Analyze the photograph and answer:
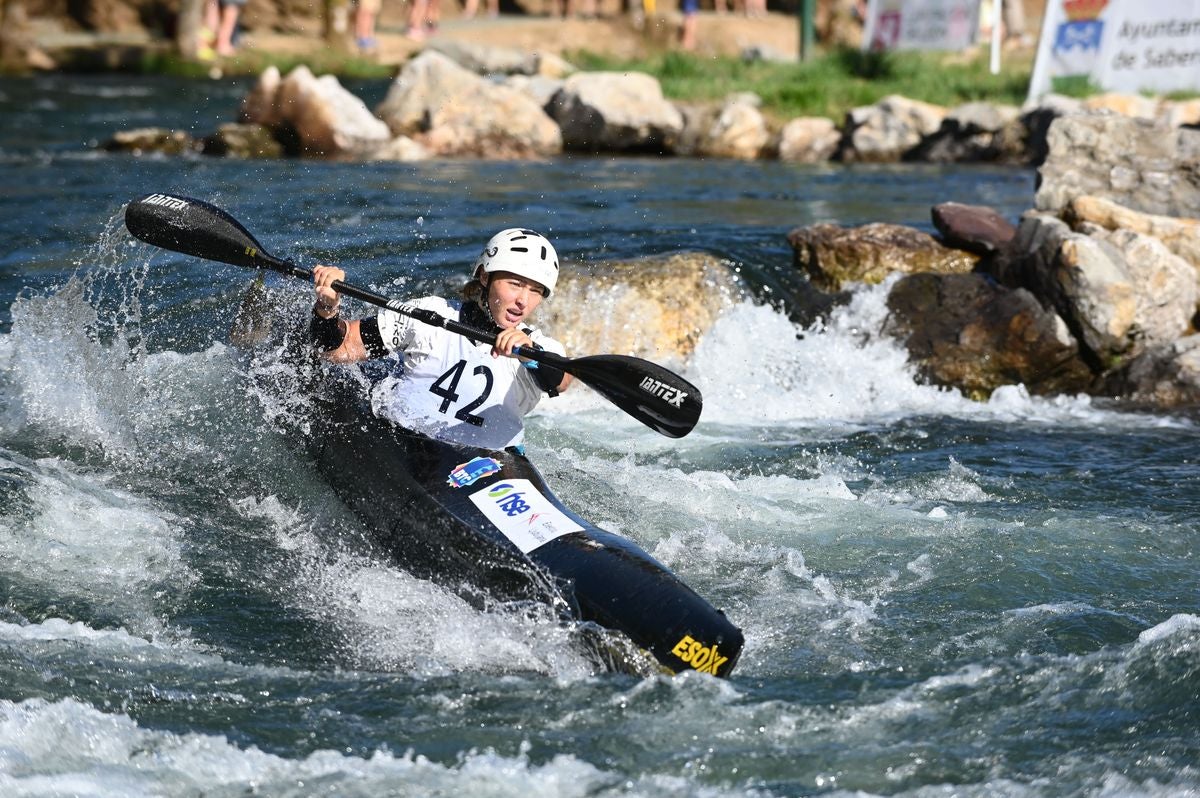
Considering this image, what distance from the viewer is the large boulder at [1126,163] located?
10.2m

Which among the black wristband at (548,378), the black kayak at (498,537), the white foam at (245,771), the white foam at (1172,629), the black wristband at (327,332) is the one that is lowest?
the white foam at (245,771)

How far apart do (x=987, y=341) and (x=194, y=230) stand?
486 cm

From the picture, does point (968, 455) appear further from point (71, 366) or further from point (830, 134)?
point (830, 134)

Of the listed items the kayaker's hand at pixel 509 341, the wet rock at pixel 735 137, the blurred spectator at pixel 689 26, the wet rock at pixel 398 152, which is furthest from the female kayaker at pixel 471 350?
the blurred spectator at pixel 689 26

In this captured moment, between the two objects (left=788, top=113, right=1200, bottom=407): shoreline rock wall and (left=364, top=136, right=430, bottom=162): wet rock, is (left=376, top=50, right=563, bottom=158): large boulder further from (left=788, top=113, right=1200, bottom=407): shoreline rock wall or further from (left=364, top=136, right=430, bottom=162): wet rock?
(left=788, top=113, right=1200, bottom=407): shoreline rock wall

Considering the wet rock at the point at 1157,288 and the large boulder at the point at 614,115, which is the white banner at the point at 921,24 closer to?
the large boulder at the point at 614,115

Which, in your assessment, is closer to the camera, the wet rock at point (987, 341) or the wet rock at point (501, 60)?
the wet rock at point (987, 341)

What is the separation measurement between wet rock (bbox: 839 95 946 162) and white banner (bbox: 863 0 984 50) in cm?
309

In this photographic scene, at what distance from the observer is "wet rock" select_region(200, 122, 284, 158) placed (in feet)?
47.4

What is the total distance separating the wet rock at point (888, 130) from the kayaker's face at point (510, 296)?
11182 millimetres

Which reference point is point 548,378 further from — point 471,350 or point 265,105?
point 265,105

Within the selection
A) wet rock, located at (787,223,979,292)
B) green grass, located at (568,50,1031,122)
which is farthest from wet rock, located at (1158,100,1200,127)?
wet rock, located at (787,223,979,292)

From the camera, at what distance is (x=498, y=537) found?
15.9 ft

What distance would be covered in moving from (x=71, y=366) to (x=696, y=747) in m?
4.45
